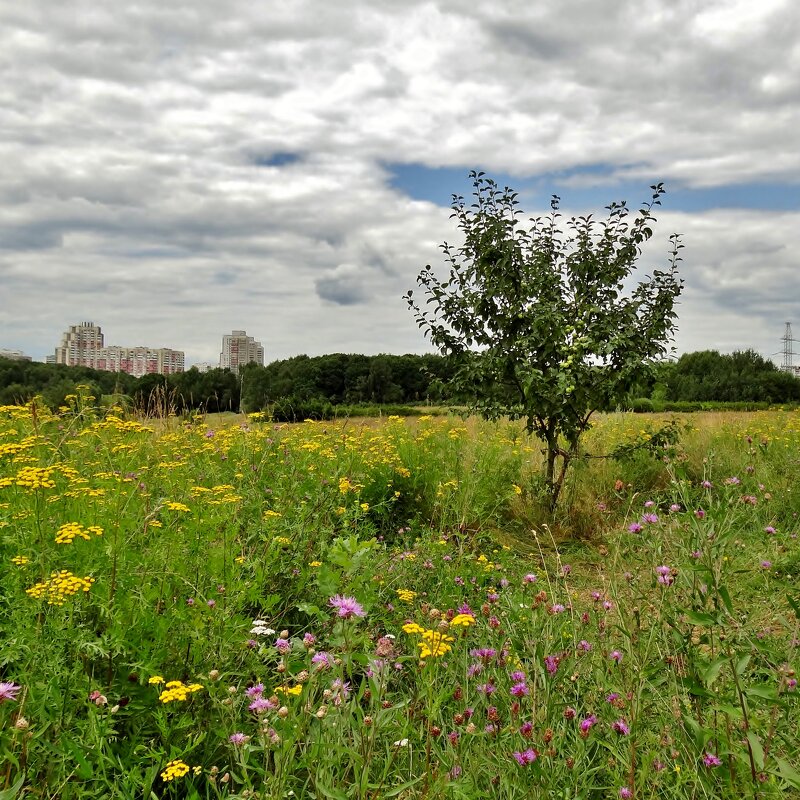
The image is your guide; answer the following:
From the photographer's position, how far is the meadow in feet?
5.67

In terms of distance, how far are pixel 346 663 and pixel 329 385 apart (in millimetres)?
19790

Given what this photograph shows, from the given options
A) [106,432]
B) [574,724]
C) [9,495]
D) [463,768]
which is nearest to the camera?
[463,768]

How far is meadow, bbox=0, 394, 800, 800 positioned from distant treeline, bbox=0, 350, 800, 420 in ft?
13.5

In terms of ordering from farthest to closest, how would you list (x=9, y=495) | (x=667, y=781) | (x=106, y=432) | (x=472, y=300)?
(x=472, y=300) < (x=106, y=432) < (x=9, y=495) < (x=667, y=781)

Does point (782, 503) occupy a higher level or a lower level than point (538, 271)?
lower

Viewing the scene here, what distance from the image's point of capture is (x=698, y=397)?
1602 inches

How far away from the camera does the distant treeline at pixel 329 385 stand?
9.22 m

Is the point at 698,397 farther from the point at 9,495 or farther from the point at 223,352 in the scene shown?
the point at 9,495

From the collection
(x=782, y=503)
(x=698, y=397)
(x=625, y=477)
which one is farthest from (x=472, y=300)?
(x=698, y=397)

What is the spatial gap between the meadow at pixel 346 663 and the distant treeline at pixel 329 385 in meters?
4.13

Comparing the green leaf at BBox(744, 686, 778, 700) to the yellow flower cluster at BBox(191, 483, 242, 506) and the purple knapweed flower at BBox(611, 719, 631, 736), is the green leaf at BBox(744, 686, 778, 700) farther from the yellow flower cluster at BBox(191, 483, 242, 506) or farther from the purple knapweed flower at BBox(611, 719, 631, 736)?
the yellow flower cluster at BBox(191, 483, 242, 506)

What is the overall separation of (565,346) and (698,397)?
1494 inches

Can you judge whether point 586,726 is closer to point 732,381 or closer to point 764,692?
point 764,692

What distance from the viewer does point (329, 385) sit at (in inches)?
837
